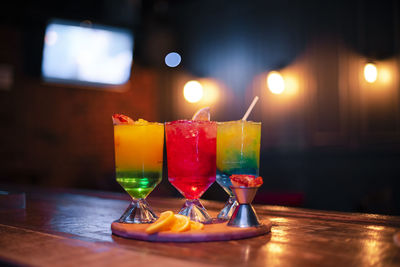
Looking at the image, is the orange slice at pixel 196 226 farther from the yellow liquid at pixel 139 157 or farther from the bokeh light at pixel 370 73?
the bokeh light at pixel 370 73

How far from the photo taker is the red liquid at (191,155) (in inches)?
46.0

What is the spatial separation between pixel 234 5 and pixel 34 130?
111 inches

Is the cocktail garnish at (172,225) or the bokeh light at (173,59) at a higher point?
the bokeh light at (173,59)

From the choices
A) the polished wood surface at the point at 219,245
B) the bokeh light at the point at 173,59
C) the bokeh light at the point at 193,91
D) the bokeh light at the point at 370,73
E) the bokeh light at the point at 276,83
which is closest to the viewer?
the polished wood surface at the point at 219,245

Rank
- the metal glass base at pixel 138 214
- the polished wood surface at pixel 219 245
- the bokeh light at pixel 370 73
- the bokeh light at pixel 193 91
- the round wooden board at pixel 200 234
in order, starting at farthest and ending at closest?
the bokeh light at pixel 193 91
the bokeh light at pixel 370 73
the metal glass base at pixel 138 214
the round wooden board at pixel 200 234
the polished wood surface at pixel 219 245

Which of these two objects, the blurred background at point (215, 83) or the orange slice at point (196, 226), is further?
the blurred background at point (215, 83)

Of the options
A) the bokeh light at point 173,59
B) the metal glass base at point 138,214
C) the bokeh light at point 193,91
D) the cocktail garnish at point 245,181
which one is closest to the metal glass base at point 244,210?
the cocktail garnish at point 245,181

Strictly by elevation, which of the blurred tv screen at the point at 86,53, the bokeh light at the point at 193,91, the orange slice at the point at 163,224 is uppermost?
the blurred tv screen at the point at 86,53

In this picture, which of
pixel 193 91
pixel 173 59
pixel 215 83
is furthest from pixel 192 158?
pixel 173 59

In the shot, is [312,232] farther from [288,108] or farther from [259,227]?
[288,108]

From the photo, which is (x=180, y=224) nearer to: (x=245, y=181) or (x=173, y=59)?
(x=245, y=181)

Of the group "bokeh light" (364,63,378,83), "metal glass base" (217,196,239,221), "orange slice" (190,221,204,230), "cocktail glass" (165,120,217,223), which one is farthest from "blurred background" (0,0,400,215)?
"orange slice" (190,221,204,230)

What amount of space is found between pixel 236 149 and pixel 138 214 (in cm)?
31

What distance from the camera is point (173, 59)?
6301 mm
